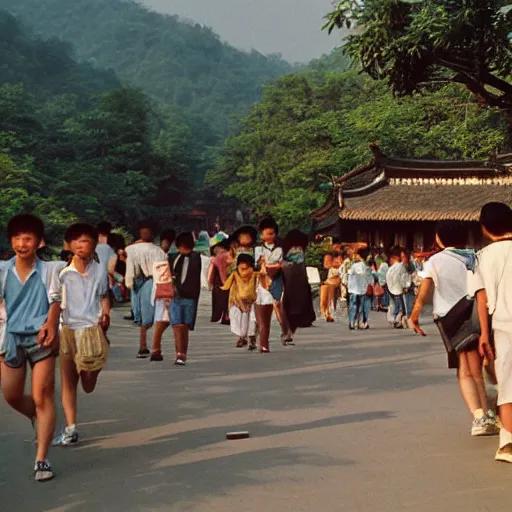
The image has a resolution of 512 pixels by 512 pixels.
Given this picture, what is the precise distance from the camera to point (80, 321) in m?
7.42

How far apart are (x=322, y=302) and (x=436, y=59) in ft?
36.1

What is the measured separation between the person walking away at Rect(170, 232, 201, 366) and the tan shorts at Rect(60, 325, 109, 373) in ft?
17.8

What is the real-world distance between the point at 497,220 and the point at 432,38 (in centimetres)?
678

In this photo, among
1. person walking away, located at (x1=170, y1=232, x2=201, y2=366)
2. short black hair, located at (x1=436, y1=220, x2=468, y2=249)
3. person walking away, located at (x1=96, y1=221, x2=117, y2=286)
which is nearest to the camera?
short black hair, located at (x1=436, y1=220, x2=468, y2=249)

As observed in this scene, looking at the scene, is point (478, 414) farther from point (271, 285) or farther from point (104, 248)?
point (271, 285)

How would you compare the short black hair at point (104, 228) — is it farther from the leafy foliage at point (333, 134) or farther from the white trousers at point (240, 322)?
the leafy foliage at point (333, 134)

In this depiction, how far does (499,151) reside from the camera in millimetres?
35500

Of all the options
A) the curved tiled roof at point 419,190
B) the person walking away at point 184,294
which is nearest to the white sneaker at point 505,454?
the person walking away at point 184,294

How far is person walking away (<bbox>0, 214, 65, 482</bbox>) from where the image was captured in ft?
21.1

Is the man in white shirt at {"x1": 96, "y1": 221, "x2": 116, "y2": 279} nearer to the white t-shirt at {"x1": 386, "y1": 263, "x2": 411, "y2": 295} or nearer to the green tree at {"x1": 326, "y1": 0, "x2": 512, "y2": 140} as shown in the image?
the green tree at {"x1": 326, "y1": 0, "x2": 512, "y2": 140}

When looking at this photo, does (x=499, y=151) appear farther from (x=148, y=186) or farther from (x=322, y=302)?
Result: (x=148, y=186)

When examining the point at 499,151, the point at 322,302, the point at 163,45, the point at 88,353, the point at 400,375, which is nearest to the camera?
the point at 88,353

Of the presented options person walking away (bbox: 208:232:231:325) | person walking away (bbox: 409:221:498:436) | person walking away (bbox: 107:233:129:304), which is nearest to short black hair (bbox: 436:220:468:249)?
person walking away (bbox: 409:221:498:436)

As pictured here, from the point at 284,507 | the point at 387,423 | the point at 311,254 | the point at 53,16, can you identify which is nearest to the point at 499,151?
the point at 311,254
